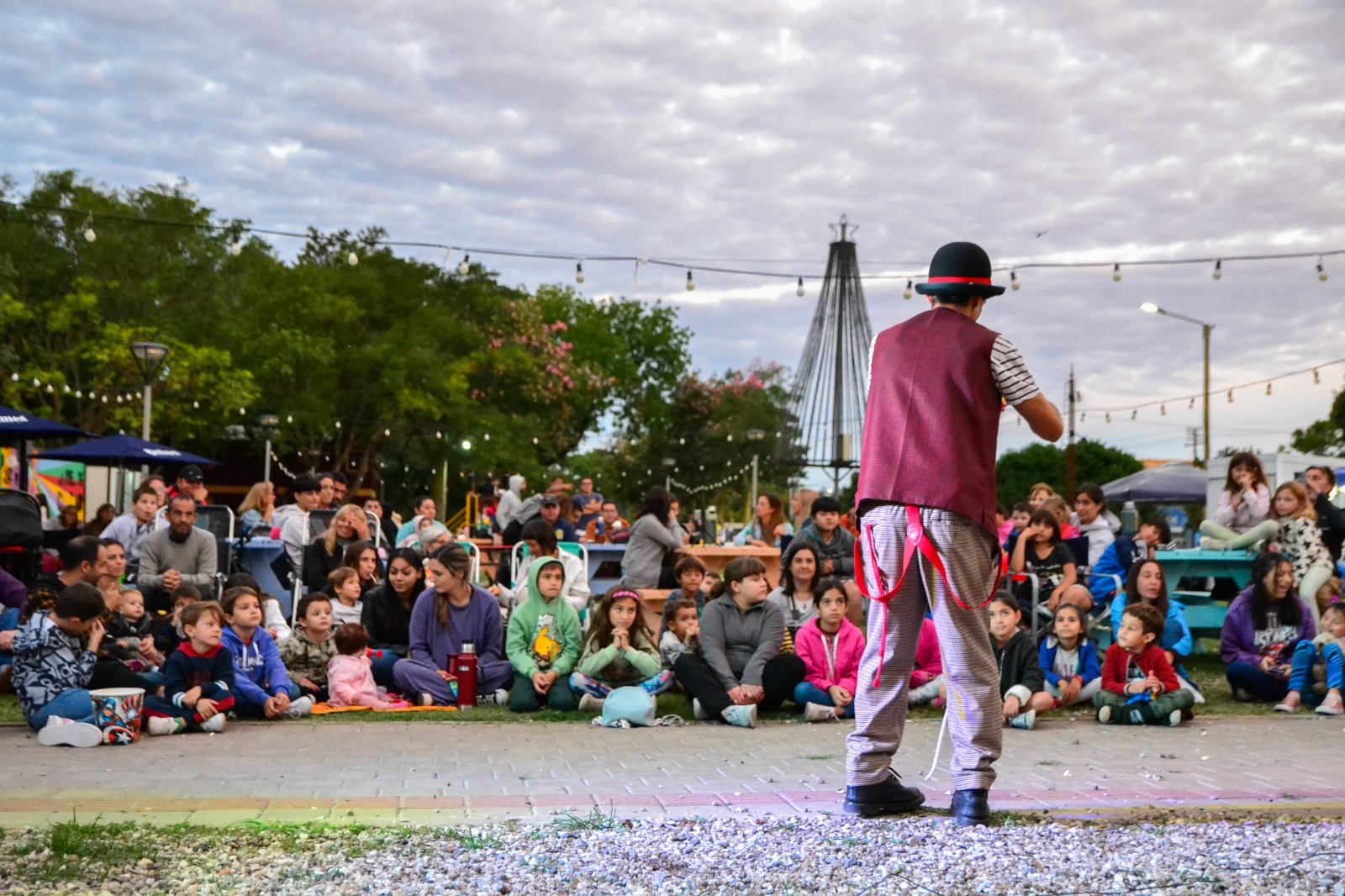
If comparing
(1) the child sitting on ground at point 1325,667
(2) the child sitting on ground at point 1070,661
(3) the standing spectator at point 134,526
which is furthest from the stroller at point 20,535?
(1) the child sitting on ground at point 1325,667

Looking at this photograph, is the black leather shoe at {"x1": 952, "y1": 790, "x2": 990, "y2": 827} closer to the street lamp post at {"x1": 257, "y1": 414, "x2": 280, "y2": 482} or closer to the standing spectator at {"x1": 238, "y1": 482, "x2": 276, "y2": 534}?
the standing spectator at {"x1": 238, "y1": 482, "x2": 276, "y2": 534}

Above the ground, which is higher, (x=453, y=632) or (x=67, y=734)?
(x=453, y=632)

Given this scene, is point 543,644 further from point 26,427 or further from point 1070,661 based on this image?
point 26,427

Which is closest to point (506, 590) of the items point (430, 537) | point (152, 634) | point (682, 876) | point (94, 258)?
point (430, 537)

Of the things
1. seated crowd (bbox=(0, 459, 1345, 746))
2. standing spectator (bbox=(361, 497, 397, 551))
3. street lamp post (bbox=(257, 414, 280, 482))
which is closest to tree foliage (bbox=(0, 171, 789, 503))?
street lamp post (bbox=(257, 414, 280, 482))

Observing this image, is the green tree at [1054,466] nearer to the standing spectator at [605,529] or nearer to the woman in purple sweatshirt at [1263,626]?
the standing spectator at [605,529]

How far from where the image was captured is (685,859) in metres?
4.05

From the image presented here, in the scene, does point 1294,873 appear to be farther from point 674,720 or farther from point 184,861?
point 674,720

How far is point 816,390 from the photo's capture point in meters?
23.2

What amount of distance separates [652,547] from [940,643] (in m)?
7.47

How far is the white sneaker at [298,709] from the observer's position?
8516 mm

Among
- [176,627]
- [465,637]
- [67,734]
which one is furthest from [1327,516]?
[67,734]

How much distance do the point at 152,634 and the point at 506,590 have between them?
3.17 metres

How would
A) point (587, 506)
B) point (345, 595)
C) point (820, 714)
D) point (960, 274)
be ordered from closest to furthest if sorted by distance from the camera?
1. point (960, 274)
2. point (820, 714)
3. point (345, 595)
4. point (587, 506)
